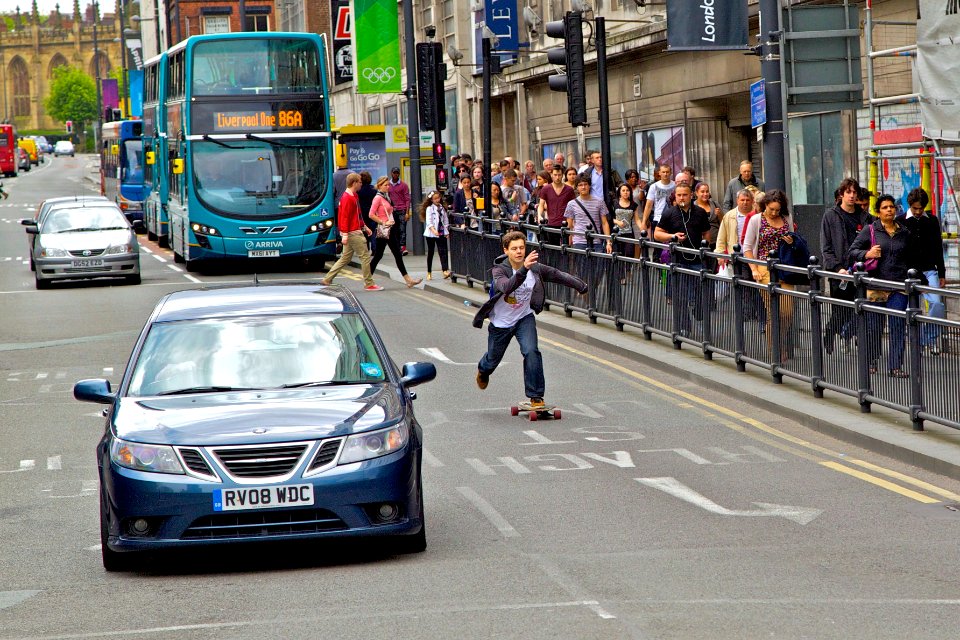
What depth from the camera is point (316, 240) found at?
3058 cm

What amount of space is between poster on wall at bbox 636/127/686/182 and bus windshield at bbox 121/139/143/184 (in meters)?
24.2

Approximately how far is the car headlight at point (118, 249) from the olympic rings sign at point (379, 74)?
23.1 ft

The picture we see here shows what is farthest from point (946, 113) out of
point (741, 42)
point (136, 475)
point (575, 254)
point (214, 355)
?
point (136, 475)

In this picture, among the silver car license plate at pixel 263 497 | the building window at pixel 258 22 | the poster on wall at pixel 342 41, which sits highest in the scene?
the building window at pixel 258 22

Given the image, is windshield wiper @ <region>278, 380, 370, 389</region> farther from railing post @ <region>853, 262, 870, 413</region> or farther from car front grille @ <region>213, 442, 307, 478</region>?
railing post @ <region>853, 262, 870, 413</region>

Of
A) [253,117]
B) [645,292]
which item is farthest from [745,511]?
[253,117]

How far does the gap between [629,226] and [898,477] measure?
11.4 metres

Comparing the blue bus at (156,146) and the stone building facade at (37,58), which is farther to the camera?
the stone building facade at (37,58)

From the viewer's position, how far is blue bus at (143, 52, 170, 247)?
34.6m

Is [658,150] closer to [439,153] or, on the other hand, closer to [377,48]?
[439,153]

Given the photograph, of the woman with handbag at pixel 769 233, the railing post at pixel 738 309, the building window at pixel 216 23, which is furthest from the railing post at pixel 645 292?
the building window at pixel 216 23

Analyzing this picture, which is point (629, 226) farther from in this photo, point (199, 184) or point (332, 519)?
point (332, 519)

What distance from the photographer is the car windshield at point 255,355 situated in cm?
852

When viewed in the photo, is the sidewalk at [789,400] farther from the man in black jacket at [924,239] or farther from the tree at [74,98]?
the tree at [74,98]
